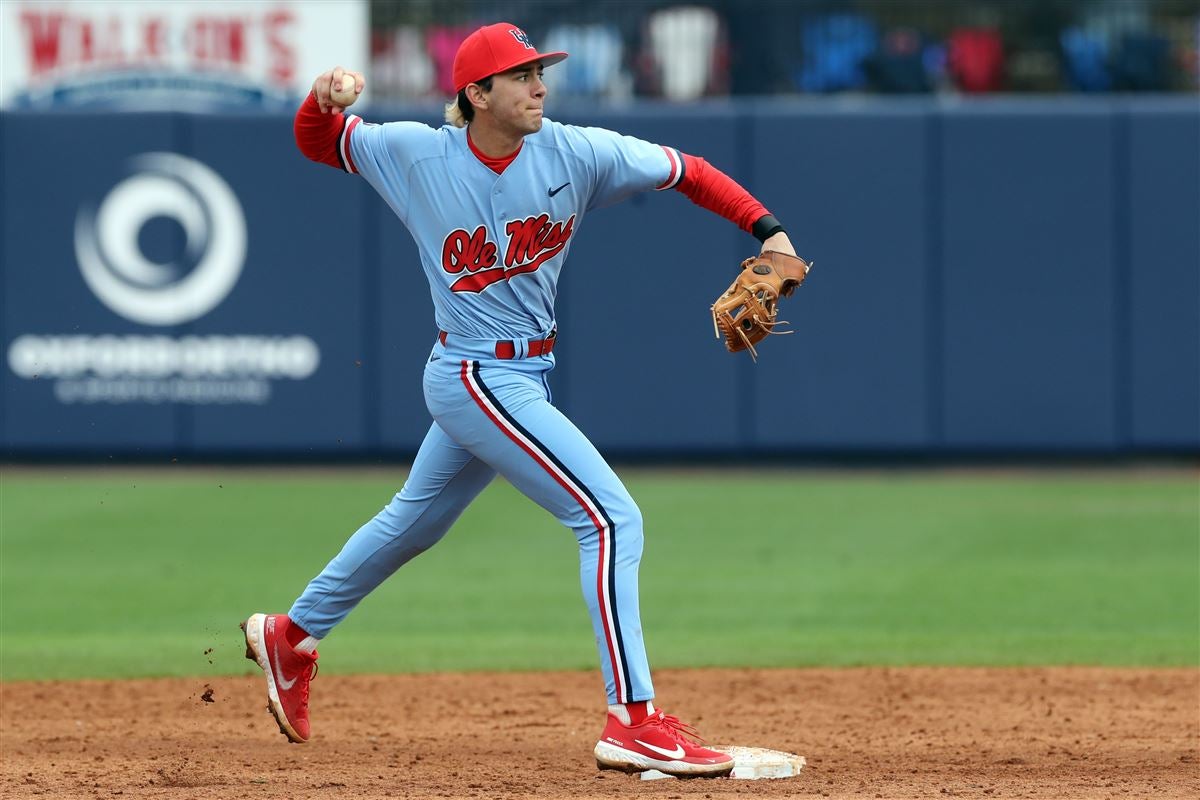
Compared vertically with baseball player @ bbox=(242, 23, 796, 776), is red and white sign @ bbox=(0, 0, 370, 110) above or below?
above

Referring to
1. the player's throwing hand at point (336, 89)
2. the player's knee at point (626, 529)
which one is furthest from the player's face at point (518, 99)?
the player's knee at point (626, 529)

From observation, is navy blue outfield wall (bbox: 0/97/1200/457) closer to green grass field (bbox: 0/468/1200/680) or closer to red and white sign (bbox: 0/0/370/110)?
green grass field (bbox: 0/468/1200/680)

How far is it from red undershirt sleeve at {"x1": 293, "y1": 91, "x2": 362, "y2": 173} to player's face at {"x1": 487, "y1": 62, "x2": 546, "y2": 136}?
473 millimetres

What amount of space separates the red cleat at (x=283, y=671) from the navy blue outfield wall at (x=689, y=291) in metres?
7.56

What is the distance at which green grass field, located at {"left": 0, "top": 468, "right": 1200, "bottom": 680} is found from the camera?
723 centimetres

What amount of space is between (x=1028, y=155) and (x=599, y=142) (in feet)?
27.9

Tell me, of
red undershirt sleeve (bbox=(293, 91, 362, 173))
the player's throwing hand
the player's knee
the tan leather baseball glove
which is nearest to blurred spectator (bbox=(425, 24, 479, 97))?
red undershirt sleeve (bbox=(293, 91, 362, 173))

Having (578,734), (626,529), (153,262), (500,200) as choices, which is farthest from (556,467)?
(153,262)

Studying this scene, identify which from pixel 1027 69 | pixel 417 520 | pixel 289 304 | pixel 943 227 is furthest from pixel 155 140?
pixel 417 520

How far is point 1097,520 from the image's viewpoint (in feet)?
34.8

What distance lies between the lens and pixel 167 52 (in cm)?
1384

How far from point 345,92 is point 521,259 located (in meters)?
0.64

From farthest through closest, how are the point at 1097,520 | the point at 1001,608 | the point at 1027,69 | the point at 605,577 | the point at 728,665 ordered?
the point at 1027,69, the point at 1097,520, the point at 1001,608, the point at 728,665, the point at 605,577

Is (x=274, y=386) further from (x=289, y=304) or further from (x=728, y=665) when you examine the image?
(x=728, y=665)
